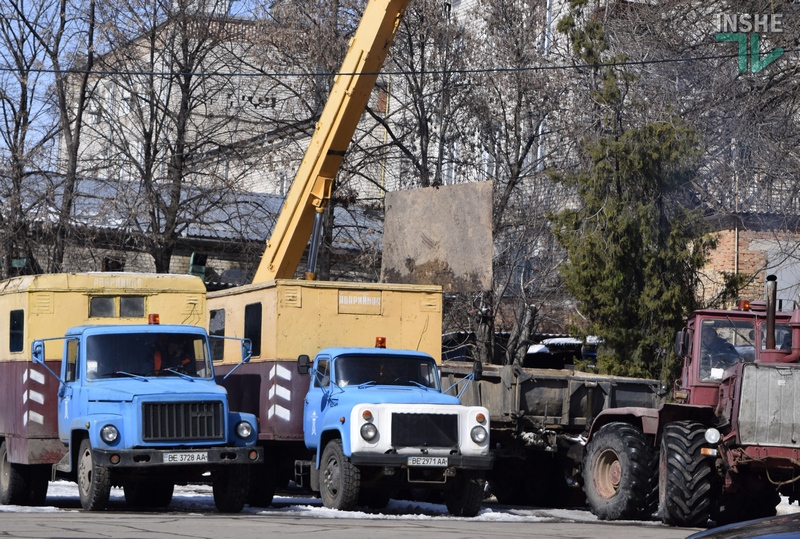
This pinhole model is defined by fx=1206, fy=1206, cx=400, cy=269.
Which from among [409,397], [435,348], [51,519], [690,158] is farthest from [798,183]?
[51,519]

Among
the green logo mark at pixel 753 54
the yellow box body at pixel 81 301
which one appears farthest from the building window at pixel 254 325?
the green logo mark at pixel 753 54

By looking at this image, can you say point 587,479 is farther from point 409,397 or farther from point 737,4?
point 737,4

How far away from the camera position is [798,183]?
23172 mm

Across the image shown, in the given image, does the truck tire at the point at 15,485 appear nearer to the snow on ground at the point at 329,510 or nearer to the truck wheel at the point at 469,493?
the snow on ground at the point at 329,510

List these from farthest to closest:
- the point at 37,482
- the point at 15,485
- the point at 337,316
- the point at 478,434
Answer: the point at 337,316, the point at 37,482, the point at 15,485, the point at 478,434

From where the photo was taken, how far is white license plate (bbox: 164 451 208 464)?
1362cm

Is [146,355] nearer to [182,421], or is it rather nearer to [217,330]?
[182,421]

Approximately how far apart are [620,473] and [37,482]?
25.0 ft

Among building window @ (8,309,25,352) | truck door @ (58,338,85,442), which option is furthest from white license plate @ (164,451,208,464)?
building window @ (8,309,25,352)

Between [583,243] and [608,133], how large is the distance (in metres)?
2.75

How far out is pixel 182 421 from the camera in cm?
1400

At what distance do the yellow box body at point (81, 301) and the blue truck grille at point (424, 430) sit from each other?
368 cm

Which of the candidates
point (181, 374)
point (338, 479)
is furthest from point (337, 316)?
point (338, 479)

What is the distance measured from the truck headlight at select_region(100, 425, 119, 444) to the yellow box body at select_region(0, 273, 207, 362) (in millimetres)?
2382
